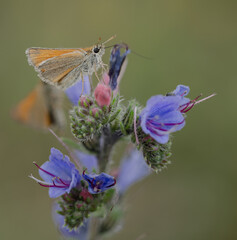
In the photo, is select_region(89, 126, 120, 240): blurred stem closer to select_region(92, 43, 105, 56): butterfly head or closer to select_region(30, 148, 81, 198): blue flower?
select_region(30, 148, 81, 198): blue flower

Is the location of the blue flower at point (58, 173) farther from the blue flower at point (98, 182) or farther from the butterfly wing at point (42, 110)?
the butterfly wing at point (42, 110)

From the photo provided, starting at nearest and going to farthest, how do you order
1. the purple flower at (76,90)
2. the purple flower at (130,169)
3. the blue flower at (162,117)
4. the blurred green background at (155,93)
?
1. the blue flower at (162,117)
2. the purple flower at (76,90)
3. the purple flower at (130,169)
4. the blurred green background at (155,93)

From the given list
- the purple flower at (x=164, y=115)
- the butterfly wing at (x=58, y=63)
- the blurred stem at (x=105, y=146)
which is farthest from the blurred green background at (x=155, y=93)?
the purple flower at (x=164, y=115)

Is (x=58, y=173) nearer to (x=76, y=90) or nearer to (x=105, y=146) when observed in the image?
(x=105, y=146)

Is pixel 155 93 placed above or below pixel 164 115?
below

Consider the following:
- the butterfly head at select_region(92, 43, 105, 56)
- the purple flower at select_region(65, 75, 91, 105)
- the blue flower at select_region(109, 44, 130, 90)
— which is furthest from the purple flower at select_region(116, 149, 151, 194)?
the butterfly head at select_region(92, 43, 105, 56)

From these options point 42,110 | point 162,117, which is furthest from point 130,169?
point 42,110
